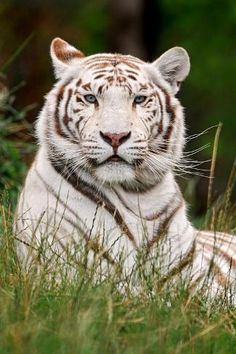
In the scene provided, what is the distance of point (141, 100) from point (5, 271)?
52.5 inches

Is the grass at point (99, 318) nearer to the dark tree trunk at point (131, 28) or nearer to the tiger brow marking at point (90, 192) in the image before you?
the tiger brow marking at point (90, 192)

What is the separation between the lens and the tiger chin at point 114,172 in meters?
7.17

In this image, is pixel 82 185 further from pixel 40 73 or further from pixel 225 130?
pixel 225 130

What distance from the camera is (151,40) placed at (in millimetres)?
22797

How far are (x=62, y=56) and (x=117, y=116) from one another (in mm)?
784

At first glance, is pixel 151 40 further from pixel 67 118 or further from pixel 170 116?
pixel 67 118

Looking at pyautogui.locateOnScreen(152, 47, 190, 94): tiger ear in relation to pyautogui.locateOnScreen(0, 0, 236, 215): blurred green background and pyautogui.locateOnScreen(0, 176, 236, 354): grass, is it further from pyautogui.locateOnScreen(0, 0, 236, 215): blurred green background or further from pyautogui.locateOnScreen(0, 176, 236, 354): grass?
pyautogui.locateOnScreen(0, 0, 236, 215): blurred green background

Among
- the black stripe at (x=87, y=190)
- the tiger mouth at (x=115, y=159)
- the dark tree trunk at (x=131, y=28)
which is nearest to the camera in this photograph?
the tiger mouth at (x=115, y=159)

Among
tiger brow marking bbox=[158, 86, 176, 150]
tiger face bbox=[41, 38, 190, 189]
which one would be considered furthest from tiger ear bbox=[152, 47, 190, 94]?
tiger brow marking bbox=[158, 86, 176, 150]

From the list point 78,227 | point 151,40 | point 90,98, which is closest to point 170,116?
point 90,98

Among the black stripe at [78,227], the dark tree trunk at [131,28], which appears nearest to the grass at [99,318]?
the black stripe at [78,227]

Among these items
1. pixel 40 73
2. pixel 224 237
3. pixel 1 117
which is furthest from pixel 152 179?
pixel 40 73

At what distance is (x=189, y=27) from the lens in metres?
24.6

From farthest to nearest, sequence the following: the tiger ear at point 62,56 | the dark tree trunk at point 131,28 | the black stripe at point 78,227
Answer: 1. the dark tree trunk at point 131,28
2. the tiger ear at point 62,56
3. the black stripe at point 78,227
